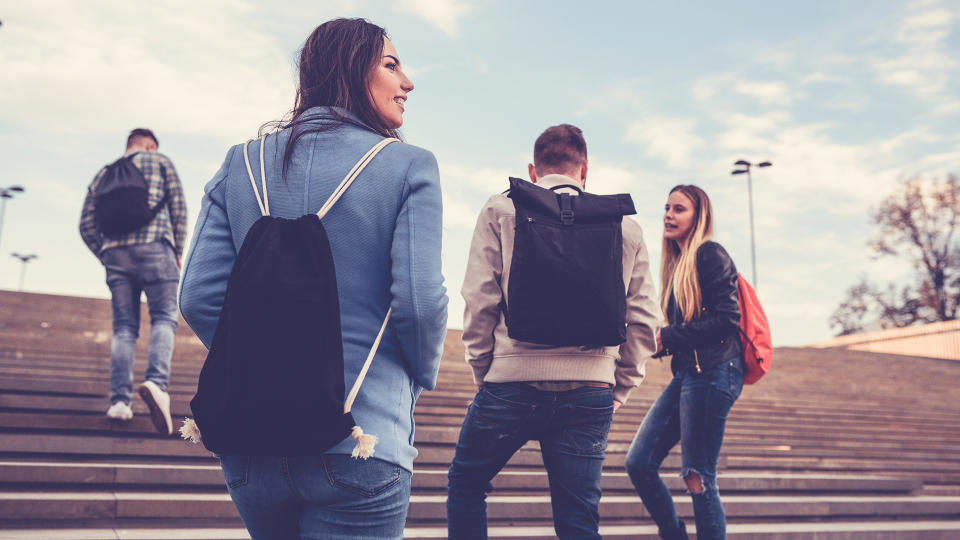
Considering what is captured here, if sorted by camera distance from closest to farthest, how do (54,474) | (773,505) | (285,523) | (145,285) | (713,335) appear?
1. (285,523)
2. (713,335)
3. (54,474)
4. (145,285)
5. (773,505)

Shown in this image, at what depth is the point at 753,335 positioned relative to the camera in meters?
3.84

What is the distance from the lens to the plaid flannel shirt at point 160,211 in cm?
516

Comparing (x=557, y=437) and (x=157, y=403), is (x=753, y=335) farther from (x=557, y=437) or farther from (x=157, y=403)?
(x=157, y=403)

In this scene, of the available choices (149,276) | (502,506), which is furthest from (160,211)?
(502,506)

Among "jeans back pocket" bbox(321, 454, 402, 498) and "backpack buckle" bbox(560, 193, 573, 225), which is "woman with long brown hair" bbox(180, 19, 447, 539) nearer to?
"jeans back pocket" bbox(321, 454, 402, 498)

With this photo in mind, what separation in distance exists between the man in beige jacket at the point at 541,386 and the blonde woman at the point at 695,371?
0.81 m

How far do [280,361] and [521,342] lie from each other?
1.44 metres

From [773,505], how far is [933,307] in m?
38.8

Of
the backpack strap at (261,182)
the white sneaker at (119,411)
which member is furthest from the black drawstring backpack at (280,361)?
the white sneaker at (119,411)

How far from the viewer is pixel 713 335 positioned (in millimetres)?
3680

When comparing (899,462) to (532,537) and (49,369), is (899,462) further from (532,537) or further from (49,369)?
(49,369)

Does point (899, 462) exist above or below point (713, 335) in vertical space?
below

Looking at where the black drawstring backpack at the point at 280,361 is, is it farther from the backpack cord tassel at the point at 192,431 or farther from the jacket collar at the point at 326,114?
the jacket collar at the point at 326,114

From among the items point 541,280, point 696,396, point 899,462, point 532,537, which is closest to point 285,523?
point 541,280
